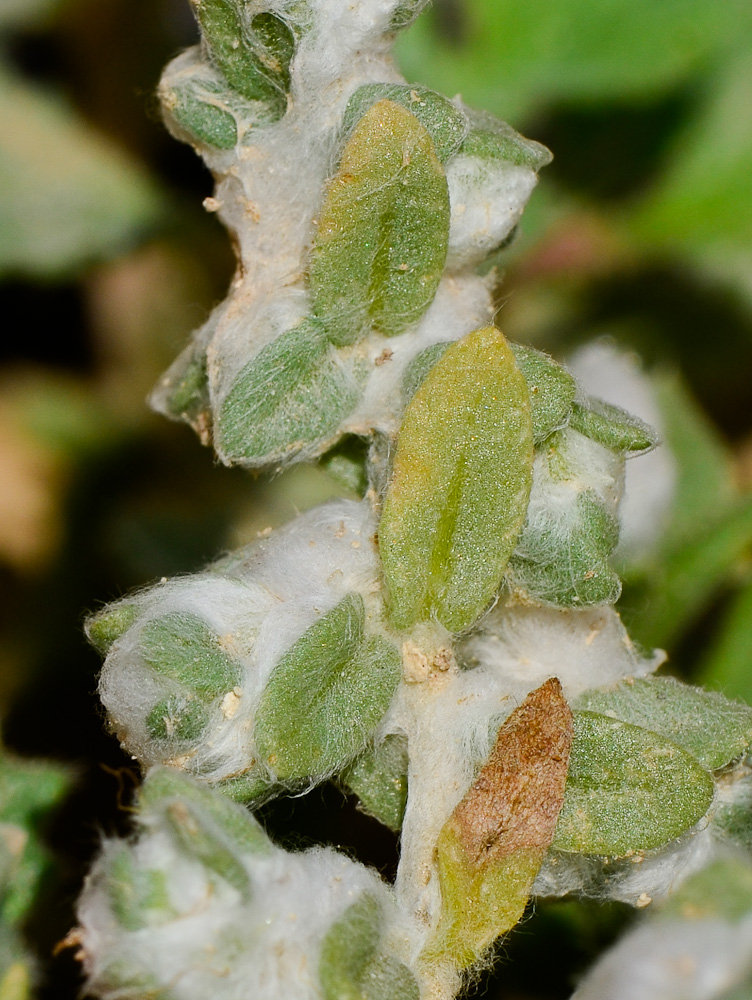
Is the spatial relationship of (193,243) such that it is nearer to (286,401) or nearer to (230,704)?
(286,401)

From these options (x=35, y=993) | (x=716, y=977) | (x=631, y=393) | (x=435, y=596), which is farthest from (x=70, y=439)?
(x=716, y=977)

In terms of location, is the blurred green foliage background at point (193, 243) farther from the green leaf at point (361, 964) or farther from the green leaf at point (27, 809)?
the green leaf at point (361, 964)

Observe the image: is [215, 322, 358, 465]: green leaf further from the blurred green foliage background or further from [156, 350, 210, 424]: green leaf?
the blurred green foliage background

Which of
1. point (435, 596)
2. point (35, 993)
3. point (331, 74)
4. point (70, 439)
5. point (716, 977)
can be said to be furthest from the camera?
point (70, 439)

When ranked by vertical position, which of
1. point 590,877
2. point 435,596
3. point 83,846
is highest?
point 435,596

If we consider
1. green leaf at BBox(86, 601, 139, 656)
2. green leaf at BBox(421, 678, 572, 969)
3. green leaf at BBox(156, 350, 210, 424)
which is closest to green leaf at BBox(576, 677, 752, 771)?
green leaf at BBox(421, 678, 572, 969)

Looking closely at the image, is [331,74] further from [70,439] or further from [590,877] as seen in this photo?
[70,439]
